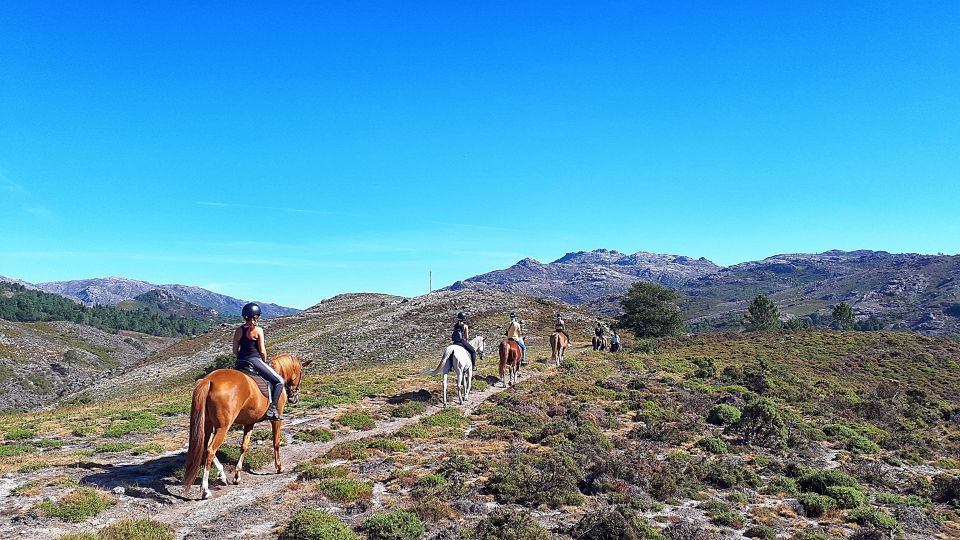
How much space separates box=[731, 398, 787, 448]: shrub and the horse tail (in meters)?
19.1

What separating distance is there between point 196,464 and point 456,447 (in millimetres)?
8063

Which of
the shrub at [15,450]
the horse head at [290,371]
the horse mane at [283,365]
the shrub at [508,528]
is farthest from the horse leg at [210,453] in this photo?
the shrub at [15,450]

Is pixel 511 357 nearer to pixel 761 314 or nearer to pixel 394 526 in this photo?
pixel 394 526

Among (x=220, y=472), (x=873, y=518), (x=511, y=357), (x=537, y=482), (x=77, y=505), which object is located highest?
(x=511, y=357)

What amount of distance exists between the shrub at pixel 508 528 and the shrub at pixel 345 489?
3064 mm

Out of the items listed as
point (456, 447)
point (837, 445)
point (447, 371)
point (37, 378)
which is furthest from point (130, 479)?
point (37, 378)

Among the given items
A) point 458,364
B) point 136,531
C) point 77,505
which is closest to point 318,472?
point 136,531

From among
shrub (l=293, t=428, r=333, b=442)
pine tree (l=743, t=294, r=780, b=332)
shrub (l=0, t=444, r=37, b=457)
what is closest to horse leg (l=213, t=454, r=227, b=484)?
shrub (l=293, t=428, r=333, b=442)

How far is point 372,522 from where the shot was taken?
10.3 metres

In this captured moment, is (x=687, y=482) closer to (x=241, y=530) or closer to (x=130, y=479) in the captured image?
(x=241, y=530)

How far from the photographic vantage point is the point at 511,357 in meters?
27.9

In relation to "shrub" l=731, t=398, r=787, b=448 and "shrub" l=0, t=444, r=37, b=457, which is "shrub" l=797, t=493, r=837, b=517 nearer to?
"shrub" l=731, t=398, r=787, b=448

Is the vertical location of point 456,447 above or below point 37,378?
above

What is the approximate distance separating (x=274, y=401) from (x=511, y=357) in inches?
655
